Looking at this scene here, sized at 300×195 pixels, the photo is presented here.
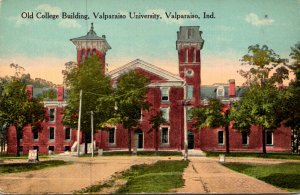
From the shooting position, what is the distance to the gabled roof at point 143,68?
39.7 feet

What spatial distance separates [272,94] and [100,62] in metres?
4.70

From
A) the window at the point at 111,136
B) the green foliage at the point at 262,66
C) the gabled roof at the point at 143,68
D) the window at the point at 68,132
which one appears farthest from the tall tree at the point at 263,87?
the window at the point at 68,132

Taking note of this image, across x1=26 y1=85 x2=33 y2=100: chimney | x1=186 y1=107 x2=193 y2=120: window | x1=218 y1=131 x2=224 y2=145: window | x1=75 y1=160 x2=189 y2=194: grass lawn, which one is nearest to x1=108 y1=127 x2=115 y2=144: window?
x1=75 y1=160 x2=189 y2=194: grass lawn

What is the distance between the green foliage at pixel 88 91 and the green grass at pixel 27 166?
1049mm

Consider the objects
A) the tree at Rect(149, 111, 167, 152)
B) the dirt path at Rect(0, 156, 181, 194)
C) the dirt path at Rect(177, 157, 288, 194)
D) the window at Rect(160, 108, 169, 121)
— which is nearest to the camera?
the dirt path at Rect(177, 157, 288, 194)

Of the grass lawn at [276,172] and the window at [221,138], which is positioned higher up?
the window at [221,138]

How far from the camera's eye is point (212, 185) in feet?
35.5

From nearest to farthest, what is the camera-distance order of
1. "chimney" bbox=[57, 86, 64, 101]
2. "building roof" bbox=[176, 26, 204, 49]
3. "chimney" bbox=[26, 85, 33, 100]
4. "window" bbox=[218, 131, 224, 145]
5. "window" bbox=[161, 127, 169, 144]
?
"building roof" bbox=[176, 26, 204, 49] → "chimney" bbox=[26, 85, 33, 100] → "chimney" bbox=[57, 86, 64, 101] → "window" bbox=[218, 131, 224, 145] → "window" bbox=[161, 127, 169, 144]

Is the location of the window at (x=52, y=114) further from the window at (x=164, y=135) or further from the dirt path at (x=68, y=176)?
the window at (x=164, y=135)

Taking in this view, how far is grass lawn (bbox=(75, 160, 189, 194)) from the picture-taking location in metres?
10.5

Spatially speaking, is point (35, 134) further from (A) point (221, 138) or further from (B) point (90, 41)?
(A) point (221, 138)

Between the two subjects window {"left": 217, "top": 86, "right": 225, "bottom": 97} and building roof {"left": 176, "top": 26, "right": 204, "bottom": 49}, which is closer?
building roof {"left": 176, "top": 26, "right": 204, "bottom": 49}

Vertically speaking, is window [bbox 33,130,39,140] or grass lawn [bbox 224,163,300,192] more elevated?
window [bbox 33,130,39,140]

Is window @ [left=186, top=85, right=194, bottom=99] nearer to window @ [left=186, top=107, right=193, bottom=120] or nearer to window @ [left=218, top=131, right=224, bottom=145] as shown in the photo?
window @ [left=186, top=107, right=193, bottom=120]
